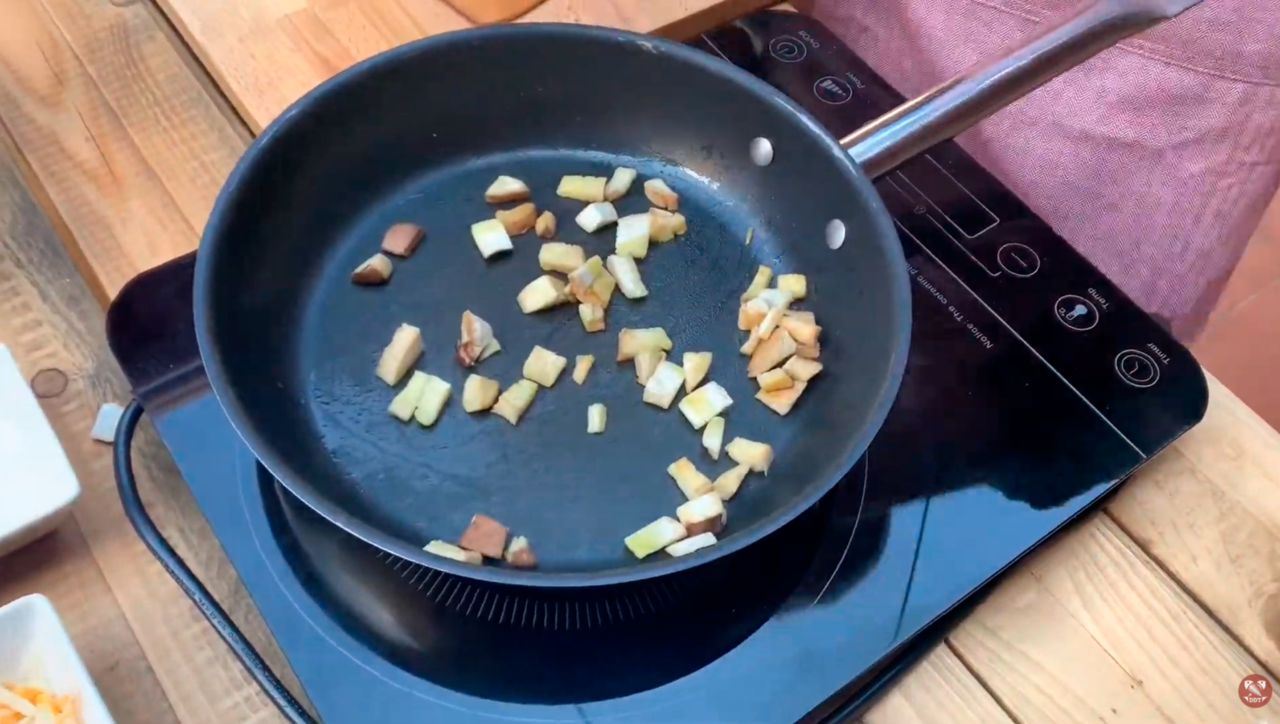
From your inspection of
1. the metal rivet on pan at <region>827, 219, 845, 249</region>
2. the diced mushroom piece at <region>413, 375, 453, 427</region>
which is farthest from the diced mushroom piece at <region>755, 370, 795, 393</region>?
the diced mushroom piece at <region>413, 375, 453, 427</region>

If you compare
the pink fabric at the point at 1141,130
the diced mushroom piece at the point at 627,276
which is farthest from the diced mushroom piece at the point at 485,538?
the pink fabric at the point at 1141,130

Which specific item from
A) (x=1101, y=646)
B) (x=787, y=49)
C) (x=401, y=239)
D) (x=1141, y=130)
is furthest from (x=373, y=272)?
(x=1141, y=130)

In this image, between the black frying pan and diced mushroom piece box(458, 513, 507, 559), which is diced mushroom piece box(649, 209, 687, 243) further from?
diced mushroom piece box(458, 513, 507, 559)

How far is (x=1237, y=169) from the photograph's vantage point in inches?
33.5

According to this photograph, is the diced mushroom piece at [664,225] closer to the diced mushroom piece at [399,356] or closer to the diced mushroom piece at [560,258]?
the diced mushroom piece at [560,258]

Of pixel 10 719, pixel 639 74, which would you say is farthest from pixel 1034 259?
pixel 10 719

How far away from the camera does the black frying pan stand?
584 millimetres

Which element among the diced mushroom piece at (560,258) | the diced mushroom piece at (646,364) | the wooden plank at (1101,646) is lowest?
the wooden plank at (1101,646)

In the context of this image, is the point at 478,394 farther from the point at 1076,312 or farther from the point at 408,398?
the point at 1076,312

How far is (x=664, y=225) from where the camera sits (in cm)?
71

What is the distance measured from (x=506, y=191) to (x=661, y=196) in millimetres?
116

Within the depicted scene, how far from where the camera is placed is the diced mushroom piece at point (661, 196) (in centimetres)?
73

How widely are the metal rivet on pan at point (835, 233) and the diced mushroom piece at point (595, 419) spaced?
202 millimetres

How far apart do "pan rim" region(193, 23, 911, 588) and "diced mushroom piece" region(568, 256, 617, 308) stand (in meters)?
0.16
